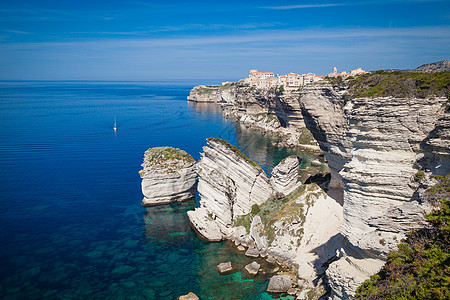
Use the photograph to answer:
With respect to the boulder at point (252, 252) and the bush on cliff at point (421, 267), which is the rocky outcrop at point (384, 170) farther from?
the boulder at point (252, 252)

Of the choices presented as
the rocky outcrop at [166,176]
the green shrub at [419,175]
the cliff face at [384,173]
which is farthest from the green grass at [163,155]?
the green shrub at [419,175]

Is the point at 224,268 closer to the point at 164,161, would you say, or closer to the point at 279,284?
the point at 279,284

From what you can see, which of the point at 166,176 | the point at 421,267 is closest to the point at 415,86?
the point at 421,267

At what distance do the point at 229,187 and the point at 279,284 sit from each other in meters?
11.6

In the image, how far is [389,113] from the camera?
17453 mm

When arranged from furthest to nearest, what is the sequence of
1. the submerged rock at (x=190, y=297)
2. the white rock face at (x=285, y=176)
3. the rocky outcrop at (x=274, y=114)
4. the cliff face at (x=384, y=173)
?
the rocky outcrop at (x=274, y=114)
the white rock face at (x=285, y=176)
the submerged rock at (x=190, y=297)
the cliff face at (x=384, y=173)

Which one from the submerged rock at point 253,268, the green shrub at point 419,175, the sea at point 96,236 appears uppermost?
the green shrub at point 419,175

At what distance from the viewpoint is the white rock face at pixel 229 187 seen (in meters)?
31.4

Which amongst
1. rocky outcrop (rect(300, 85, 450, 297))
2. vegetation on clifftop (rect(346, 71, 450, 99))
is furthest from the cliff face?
vegetation on clifftop (rect(346, 71, 450, 99))

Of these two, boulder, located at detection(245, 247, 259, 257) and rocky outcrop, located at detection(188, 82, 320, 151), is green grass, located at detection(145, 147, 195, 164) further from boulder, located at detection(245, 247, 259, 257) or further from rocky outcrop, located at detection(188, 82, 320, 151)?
rocky outcrop, located at detection(188, 82, 320, 151)

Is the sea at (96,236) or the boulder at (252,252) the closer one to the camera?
the sea at (96,236)

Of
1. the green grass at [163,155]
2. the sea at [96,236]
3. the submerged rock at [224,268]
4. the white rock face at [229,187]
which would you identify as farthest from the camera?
the green grass at [163,155]

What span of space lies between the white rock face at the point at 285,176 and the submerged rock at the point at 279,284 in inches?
403

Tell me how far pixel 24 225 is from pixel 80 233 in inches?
281
